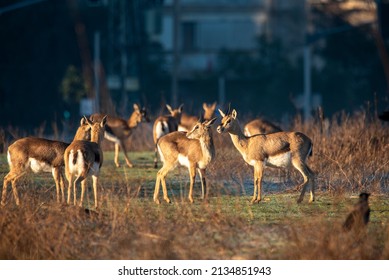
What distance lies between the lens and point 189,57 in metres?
78.2

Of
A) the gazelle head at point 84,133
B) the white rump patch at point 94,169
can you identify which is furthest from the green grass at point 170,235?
the gazelle head at point 84,133

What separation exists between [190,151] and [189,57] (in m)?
59.2

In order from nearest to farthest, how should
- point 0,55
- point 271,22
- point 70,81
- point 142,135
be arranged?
point 142,135 < point 0,55 < point 70,81 < point 271,22

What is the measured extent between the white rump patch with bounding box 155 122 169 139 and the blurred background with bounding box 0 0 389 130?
18.2 m

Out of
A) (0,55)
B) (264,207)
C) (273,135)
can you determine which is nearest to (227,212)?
(264,207)

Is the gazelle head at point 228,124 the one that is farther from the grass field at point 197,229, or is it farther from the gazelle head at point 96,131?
the gazelle head at point 96,131

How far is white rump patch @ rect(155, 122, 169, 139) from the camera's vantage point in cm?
2653

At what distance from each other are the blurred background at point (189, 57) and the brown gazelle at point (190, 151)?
25.4 metres

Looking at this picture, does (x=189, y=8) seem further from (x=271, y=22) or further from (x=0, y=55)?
(x=0, y=55)

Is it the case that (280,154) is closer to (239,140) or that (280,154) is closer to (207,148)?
(239,140)

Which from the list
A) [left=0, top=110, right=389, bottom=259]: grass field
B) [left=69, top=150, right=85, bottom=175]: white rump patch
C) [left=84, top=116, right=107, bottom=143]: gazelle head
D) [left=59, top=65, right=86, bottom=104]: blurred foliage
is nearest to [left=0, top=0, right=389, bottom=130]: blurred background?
[left=59, top=65, right=86, bottom=104]: blurred foliage

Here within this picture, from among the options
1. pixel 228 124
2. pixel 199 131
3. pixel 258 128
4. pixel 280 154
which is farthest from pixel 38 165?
pixel 258 128

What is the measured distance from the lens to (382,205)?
18.6 meters
